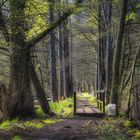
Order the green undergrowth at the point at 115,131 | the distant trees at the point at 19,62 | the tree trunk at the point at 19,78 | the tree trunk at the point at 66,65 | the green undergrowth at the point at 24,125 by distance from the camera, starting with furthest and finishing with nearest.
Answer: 1. the tree trunk at the point at 66,65
2. the tree trunk at the point at 19,78
3. the distant trees at the point at 19,62
4. the green undergrowth at the point at 24,125
5. the green undergrowth at the point at 115,131

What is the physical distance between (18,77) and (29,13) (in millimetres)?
2748

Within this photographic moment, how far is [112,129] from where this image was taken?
38.2 ft

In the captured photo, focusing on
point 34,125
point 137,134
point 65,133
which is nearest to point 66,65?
point 34,125

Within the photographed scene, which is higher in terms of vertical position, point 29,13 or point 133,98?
point 29,13

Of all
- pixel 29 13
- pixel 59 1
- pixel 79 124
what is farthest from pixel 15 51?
pixel 79 124

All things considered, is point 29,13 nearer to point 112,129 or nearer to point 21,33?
point 21,33

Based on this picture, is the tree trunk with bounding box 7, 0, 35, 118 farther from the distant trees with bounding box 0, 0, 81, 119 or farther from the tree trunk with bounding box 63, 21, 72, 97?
the tree trunk with bounding box 63, 21, 72, 97

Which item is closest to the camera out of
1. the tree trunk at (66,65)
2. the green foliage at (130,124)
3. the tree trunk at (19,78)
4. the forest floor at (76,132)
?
the forest floor at (76,132)

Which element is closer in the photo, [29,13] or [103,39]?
[29,13]

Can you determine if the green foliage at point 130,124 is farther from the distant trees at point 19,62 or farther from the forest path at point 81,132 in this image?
the distant trees at point 19,62

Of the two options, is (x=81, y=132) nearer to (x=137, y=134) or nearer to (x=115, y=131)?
(x=115, y=131)

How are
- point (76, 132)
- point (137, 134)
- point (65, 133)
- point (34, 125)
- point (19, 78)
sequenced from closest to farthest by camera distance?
point (137, 134), point (65, 133), point (76, 132), point (34, 125), point (19, 78)

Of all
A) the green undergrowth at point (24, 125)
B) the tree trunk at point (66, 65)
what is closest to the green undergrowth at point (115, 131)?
the green undergrowth at point (24, 125)

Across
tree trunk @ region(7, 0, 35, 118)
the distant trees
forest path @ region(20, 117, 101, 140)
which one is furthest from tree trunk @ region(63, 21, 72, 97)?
forest path @ region(20, 117, 101, 140)
